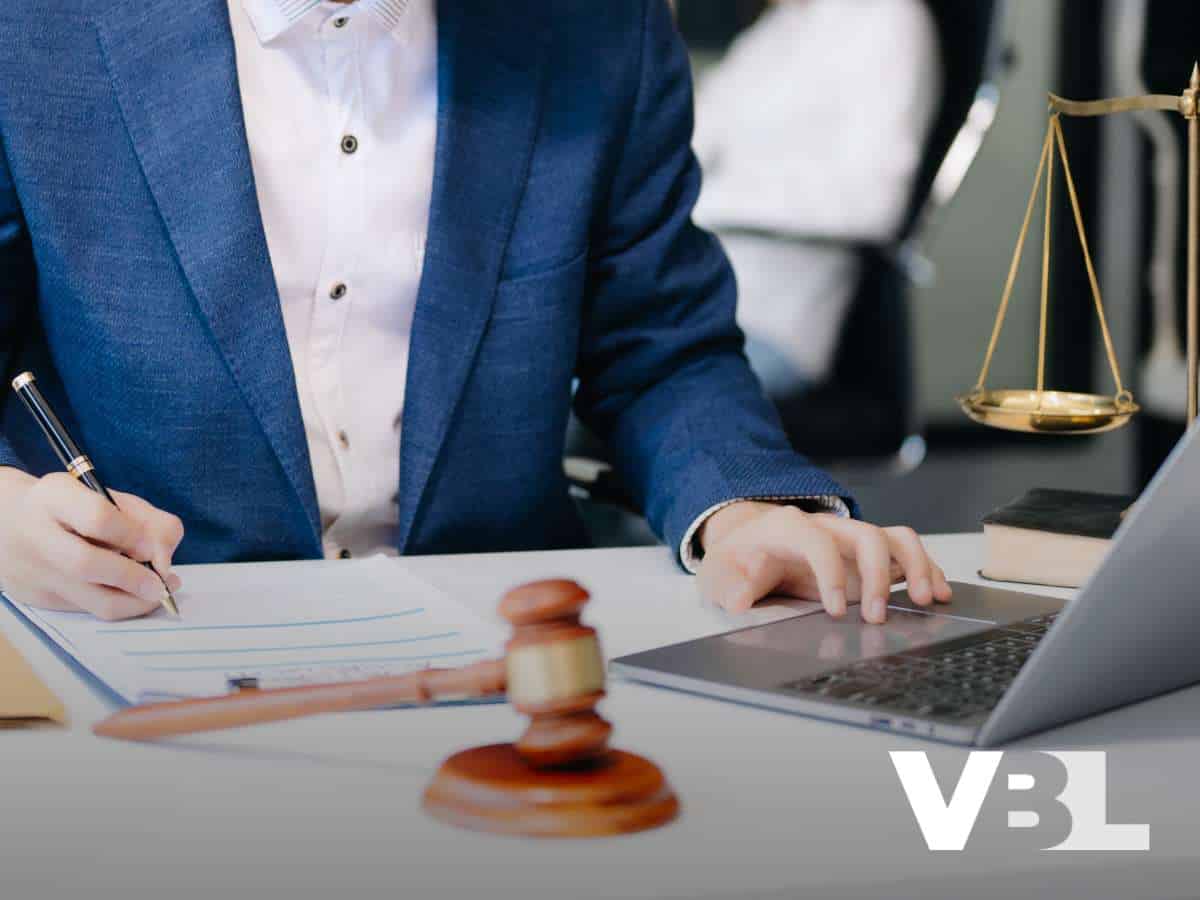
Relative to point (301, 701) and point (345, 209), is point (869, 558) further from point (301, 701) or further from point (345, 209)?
point (345, 209)

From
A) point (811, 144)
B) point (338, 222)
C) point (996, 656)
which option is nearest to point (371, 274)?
point (338, 222)

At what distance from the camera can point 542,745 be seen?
2.00 ft

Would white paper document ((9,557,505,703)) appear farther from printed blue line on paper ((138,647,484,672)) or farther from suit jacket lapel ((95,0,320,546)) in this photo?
suit jacket lapel ((95,0,320,546))

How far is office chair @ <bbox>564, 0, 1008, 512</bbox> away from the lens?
9.30ft

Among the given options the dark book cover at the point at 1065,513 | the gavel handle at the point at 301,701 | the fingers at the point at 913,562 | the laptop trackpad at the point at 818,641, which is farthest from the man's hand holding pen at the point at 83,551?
the dark book cover at the point at 1065,513

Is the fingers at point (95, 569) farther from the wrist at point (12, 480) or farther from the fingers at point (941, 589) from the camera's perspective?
the fingers at point (941, 589)

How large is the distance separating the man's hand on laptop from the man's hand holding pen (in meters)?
0.36

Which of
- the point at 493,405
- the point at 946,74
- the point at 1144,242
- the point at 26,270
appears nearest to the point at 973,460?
the point at 1144,242

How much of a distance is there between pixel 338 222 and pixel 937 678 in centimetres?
75

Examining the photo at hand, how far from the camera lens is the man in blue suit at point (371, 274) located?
4.09 ft

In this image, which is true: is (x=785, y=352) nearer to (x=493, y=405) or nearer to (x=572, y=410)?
(x=572, y=410)

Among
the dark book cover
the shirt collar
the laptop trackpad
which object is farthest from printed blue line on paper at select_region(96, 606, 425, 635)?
the shirt collar

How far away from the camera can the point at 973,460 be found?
338 centimetres

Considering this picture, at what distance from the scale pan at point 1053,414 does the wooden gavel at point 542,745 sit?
0.59 meters
